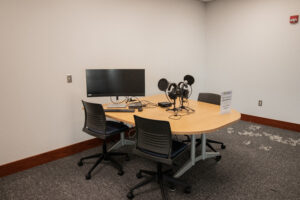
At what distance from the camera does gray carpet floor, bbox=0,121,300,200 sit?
7.14 feet

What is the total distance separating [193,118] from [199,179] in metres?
0.77

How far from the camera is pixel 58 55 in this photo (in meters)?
2.87

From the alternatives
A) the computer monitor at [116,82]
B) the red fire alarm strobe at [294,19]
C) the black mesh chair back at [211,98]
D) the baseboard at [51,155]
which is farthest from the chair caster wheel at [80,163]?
the red fire alarm strobe at [294,19]

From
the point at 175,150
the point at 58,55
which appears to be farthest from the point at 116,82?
the point at 175,150

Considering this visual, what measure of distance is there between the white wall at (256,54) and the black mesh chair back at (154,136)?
315 cm

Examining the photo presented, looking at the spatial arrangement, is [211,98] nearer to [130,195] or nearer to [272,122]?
[130,195]

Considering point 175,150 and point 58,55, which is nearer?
point 175,150

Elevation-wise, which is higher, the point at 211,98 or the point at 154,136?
the point at 211,98

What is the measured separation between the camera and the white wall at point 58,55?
2.54m

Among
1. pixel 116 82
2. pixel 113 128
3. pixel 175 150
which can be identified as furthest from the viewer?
pixel 116 82

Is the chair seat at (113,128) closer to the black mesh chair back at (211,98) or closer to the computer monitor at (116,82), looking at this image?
the computer monitor at (116,82)

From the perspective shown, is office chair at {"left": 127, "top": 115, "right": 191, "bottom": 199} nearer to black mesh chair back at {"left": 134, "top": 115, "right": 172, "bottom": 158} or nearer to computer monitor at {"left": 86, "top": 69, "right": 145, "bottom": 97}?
black mesh chair back at {"left": 134, "top": 115, "right": 172, "bottom": 158}

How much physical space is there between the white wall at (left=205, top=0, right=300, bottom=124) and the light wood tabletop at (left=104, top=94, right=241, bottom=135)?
2.09 m

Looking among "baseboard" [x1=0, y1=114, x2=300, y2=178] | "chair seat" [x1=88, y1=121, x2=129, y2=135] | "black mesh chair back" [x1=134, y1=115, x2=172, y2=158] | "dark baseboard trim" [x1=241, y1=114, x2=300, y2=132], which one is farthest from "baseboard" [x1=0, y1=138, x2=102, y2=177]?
"dark baseboard trim" [x1=241, y1=114, x2=300, y2=132]
